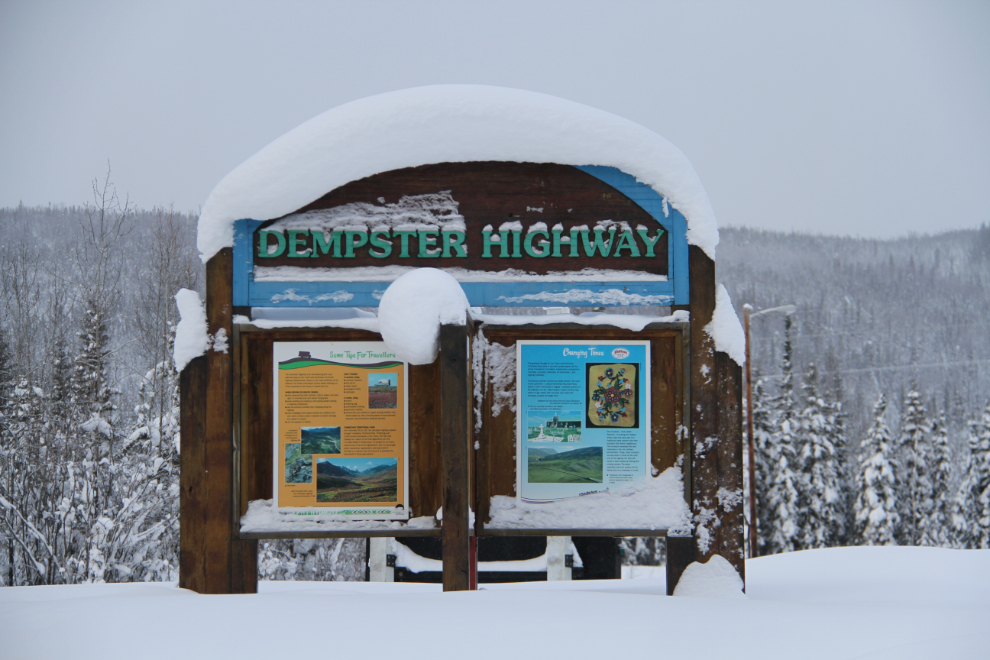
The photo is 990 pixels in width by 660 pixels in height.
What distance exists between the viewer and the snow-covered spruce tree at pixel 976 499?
26.1 meters

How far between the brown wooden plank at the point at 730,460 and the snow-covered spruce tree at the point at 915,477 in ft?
96.8

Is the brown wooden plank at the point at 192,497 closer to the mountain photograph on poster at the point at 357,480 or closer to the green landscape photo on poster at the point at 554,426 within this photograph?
the mountain photograph on poster at the point at 357,480

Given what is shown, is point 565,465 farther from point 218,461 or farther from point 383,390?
point 218,461

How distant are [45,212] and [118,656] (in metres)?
19.2

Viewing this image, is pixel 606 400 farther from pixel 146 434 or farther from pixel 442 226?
pixel 146 434

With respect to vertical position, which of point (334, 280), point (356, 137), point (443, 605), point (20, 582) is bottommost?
point (20, 582)

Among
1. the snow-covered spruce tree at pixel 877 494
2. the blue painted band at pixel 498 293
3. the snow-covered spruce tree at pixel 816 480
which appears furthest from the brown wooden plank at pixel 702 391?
the snow-covered spruce tree at pixel 877 494

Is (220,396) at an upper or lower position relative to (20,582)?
upper

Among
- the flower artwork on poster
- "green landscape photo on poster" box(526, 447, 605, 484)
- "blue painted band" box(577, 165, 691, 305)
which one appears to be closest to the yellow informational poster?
"green landscape photo on poster" box(526, 447, 605, 484)

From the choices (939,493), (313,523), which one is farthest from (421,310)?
(939,493)

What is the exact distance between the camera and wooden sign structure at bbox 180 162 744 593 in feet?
15.4

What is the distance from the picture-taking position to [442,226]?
477cm

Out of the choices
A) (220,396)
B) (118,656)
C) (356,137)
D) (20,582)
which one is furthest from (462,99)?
(20,582)

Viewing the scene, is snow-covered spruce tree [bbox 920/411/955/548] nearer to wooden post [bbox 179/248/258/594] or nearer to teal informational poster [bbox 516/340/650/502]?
teal informational poster [bbox 516/340/650/502]
